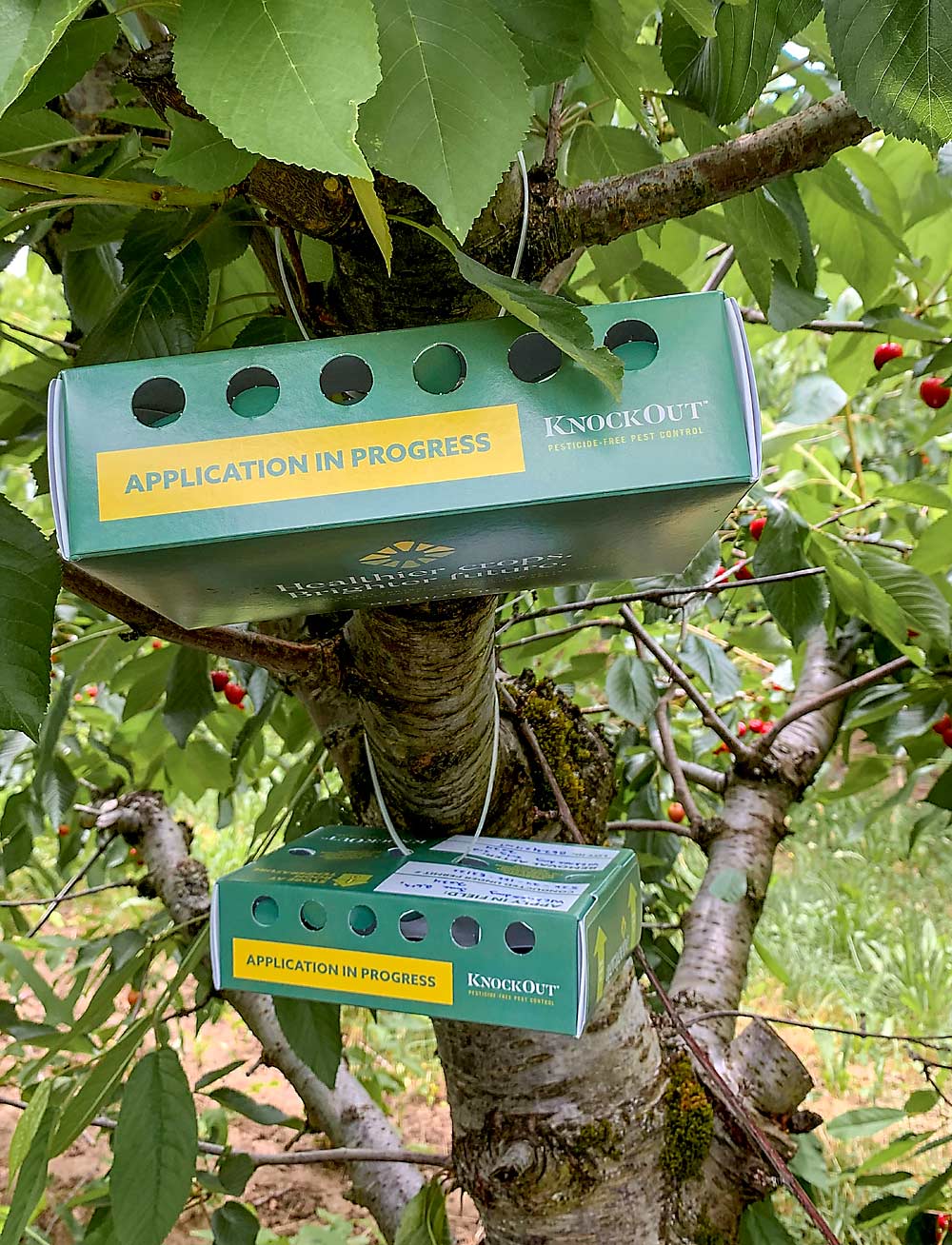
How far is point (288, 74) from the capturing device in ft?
0.84

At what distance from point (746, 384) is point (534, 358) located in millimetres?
92

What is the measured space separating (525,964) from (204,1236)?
5.72 feet

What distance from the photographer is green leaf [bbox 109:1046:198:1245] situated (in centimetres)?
71

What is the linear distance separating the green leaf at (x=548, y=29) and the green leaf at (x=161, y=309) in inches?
7.8

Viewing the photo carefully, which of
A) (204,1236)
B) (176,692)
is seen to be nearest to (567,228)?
(176,692)

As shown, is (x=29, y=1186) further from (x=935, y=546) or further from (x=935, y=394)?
(x=935, y=394)

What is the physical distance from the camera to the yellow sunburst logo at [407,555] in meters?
0.40

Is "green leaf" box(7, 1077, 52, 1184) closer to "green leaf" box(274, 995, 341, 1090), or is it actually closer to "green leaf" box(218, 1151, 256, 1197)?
"green leaf" box(274, 995, 341, 1090)

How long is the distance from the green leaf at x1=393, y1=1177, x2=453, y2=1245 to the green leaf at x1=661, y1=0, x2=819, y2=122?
2.79 feet

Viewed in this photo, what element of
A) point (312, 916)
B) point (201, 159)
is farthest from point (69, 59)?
point (312, 916)

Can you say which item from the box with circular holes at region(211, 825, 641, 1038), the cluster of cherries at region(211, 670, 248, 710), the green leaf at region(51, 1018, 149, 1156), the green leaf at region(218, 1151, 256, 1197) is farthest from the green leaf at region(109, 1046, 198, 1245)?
the cluster of cherries at region(211, 670, 248, 710)

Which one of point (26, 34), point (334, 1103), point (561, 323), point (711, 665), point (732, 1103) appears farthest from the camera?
point (711, 665)

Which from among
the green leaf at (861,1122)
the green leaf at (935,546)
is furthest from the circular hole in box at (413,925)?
the green leaf at (861,1122)

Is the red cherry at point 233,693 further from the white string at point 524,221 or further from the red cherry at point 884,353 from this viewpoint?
the white string at point 524,221
